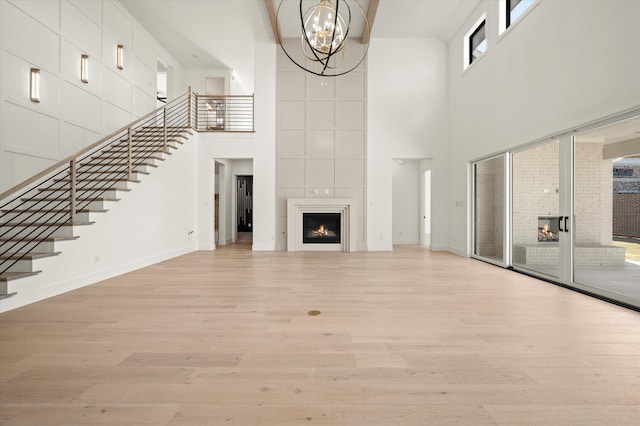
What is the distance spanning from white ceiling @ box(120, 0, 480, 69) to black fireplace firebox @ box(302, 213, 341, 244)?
198 inches

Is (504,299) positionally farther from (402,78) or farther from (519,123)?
(402,78)

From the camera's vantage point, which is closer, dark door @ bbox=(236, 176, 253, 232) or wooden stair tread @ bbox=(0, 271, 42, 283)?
wooden stair tread @ bbox=(0, 271, 42, 283)

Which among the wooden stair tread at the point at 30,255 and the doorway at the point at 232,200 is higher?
the doorway at the point at 232,200

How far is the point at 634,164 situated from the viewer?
3717 millimetres

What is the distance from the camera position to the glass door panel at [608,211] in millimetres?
3701

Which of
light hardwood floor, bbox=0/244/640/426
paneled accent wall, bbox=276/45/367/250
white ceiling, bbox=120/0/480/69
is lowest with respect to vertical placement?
light hardwood floor, bbox=0/244/640/426

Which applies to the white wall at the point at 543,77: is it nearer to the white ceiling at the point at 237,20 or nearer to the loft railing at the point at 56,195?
the white ceiling at the point at 237,20

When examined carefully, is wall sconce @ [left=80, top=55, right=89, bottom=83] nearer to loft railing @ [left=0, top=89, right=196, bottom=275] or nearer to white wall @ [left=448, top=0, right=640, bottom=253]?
loft railing @ [left=0, top=89, right=196, bottom=275]

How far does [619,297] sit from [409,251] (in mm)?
4806

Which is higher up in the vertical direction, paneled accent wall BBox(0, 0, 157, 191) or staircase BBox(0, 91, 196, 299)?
paneled accent wall BBox(0, 0, 157, 191)

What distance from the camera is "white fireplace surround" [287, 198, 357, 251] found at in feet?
27.3

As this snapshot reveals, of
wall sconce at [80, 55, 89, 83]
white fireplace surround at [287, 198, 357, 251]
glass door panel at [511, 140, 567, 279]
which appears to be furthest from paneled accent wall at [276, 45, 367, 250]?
wall sconce at [80, 55, 89, 83]

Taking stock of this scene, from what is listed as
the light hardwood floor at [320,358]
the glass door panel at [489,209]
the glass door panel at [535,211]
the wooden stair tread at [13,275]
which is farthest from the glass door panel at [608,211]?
the wooden stair tread at [13,275]

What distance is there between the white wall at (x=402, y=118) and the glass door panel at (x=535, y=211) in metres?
2.63
